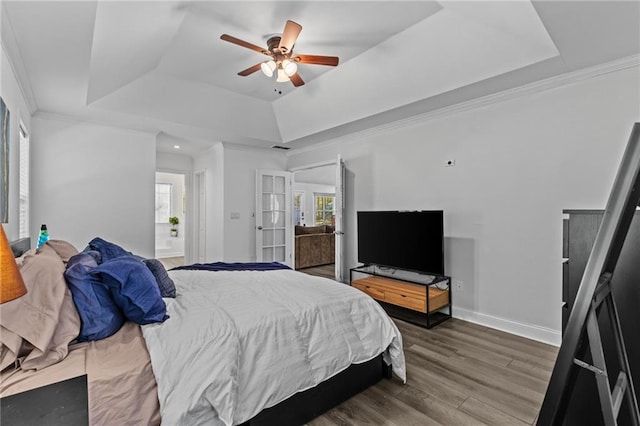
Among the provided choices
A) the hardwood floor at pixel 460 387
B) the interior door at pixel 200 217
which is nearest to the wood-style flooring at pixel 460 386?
the hardwood floor at pixel 460 387

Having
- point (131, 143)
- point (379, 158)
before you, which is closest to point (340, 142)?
point (379, 158)

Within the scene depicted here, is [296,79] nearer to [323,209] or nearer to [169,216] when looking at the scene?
[169,216]

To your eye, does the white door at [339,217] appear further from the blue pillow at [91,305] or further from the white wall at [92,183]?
the blue pillow at [91,305]

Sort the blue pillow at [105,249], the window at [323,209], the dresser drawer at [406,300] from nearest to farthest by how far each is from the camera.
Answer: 1. the blue pillow at [105,249]
2. the dresser drawer at [406,300]
3. the window at [323,209]

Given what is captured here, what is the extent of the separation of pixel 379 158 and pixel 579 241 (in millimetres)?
3445

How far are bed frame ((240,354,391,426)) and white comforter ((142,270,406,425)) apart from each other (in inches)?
3.8

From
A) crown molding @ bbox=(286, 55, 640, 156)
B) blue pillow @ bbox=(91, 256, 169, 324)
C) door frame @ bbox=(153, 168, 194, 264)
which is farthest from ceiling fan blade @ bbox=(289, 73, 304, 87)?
door frame @ bbox=(153, 168, 194, 264)

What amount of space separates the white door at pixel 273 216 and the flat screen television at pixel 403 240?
208cm

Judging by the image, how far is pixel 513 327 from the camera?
325cm

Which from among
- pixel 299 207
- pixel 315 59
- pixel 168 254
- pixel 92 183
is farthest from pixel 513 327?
pixel 168 254

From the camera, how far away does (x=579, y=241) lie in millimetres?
1291

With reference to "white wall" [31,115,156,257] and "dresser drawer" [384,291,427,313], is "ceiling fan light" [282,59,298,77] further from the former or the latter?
"white wall" [31,115,156,257]

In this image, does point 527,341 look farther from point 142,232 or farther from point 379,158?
point 142,232

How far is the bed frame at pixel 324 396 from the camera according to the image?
1734 mm
